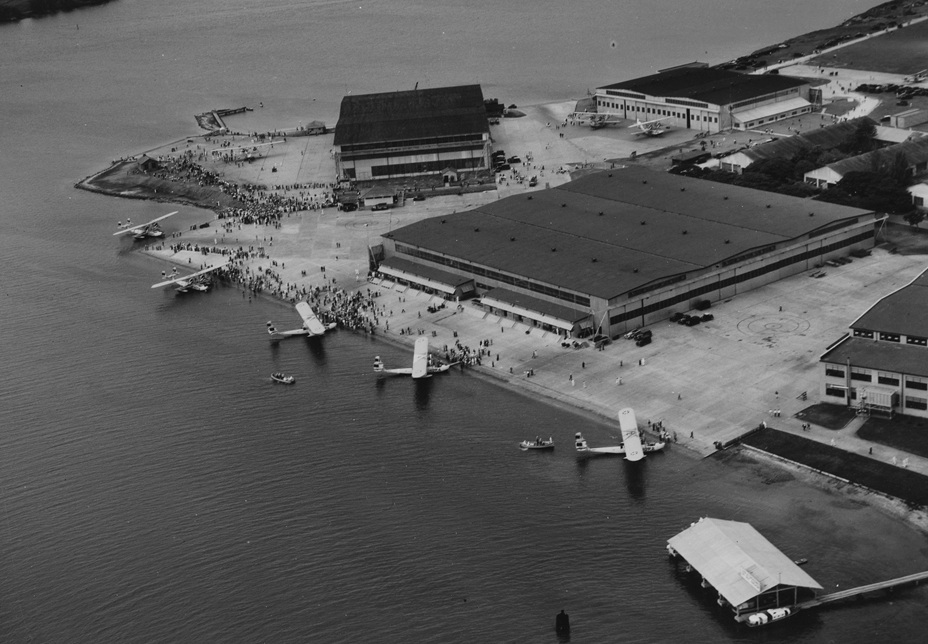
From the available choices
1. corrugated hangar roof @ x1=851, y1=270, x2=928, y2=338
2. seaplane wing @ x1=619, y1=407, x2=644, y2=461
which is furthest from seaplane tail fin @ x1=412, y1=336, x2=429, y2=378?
corrugated hangar roof @ x1=851, y1=270, x2=928, y2=338

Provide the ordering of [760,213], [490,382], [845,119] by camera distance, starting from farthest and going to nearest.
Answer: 1. [845,119]
2. [760,213]
3. [490,382]

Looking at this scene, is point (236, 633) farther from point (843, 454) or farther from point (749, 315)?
point (749, 315)

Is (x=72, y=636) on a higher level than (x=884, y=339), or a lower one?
lower

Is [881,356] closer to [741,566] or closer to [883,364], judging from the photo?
[883,364]

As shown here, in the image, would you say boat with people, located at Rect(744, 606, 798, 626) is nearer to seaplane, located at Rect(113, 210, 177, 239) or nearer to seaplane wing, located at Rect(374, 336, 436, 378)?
seaplane wing, located at Rect(374, 336, 436, 378)

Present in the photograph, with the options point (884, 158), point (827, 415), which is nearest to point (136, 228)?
point (884, 158)

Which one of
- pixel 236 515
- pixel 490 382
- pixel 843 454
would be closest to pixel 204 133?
pixel 490 382

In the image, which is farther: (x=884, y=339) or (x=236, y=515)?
(x=884, y=339)
